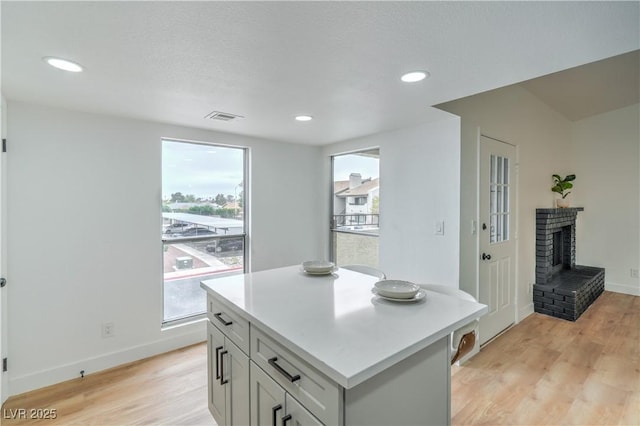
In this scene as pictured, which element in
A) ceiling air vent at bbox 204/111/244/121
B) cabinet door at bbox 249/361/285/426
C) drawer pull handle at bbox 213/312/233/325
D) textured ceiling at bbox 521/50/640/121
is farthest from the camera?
textured ceiling at bbox 521/50/640/121

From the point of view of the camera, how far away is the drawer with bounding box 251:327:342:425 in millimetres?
960

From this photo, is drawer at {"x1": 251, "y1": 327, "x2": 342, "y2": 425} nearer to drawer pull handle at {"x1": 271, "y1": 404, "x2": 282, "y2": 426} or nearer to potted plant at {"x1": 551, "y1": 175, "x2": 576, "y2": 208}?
drawer pull handle at {"x1": 271, "y1": 404, "x2": 282, "y2": 426}

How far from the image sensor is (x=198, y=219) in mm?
3199

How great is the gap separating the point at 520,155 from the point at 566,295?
181 centimetres

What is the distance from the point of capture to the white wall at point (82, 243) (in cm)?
227

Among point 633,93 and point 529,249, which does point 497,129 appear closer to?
point 529,249

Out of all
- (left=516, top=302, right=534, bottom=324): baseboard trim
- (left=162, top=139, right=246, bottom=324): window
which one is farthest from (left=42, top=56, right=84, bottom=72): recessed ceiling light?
(left=516, top=302, right=534, bottom=324): baseboard trim

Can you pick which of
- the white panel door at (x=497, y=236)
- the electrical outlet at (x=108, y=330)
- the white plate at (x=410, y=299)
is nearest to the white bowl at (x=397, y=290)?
the white plate at (x=410, y=299)

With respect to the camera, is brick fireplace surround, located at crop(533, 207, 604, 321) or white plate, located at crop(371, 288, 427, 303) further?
brick fireplace surround, located at crop(533, 207, 604, 321)

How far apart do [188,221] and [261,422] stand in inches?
89.4

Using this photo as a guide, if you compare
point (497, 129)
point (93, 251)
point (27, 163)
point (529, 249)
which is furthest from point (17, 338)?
point (529, 249)

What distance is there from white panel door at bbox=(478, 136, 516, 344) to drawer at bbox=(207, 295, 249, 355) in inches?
93.5

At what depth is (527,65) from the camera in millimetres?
1622

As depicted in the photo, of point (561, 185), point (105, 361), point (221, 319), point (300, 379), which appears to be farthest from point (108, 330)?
point (561, 185)
